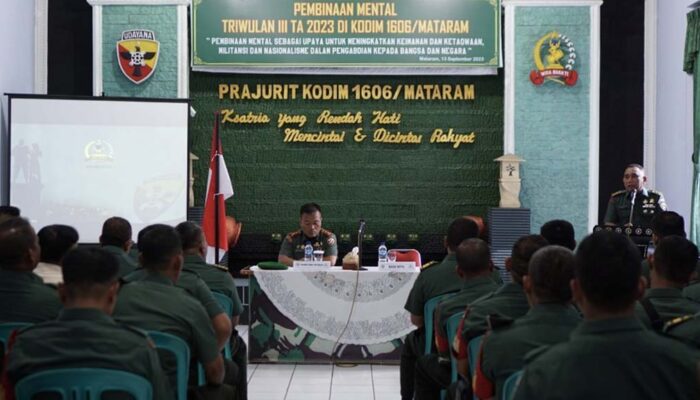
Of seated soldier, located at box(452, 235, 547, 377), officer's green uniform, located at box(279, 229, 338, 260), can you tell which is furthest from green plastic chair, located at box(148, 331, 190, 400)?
officer's green uniform, located at box(279, 229, 338, 260)

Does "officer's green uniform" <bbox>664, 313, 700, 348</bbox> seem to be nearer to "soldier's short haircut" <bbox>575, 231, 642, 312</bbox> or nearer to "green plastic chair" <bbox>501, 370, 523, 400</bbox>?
"green plastic chair" <bbox>501, 370, 523, 400</bbox>

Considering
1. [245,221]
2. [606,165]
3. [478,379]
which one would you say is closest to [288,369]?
[245,221]

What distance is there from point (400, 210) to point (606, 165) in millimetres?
2226

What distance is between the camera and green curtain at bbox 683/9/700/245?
783cm

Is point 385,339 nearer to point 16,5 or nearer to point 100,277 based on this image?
point 100,277

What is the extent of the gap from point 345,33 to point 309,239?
2.74 metres

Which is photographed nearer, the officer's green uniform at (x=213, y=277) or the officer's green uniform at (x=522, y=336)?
the officer's green uniform at (x=522, y=336)

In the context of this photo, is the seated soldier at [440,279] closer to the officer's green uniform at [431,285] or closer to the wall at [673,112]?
the officer's green uniform at [431,285]

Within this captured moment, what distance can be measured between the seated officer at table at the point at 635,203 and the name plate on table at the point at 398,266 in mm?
1818

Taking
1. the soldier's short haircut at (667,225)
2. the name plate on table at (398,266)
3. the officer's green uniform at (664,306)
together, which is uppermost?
the soldier's short haircut at (667,225)

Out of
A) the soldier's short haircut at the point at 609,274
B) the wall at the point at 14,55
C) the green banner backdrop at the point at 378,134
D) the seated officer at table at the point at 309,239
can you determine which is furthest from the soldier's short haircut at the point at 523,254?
the wall at the point at 14,55

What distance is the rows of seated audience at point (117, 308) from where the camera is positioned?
237cm

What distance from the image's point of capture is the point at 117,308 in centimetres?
305

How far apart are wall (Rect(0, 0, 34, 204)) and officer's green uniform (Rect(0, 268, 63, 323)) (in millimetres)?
5120
